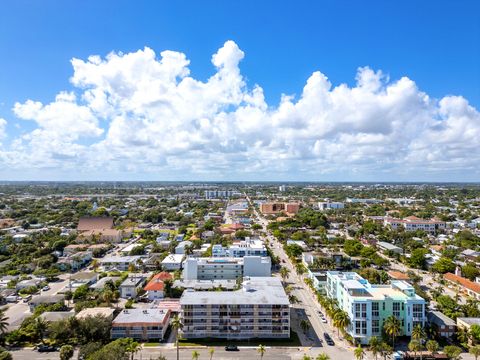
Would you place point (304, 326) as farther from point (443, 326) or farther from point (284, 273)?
point (284, 273)

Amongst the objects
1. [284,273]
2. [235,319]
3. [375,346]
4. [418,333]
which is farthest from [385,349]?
[284,273]

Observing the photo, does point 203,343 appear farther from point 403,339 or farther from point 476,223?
point 476,223

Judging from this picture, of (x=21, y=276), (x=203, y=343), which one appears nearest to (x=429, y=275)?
(x=203, y=343)

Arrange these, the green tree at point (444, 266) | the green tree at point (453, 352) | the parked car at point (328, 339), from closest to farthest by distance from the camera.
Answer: the green tree at point (453, 352)
the parked car at point (328, 339)
the green tree at point (444, 266)

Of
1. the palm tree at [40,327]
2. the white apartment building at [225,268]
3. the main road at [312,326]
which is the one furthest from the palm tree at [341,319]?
the palm tree at [40,327]

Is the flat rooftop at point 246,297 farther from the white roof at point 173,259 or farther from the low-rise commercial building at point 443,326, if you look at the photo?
the white roof at point 173,259
